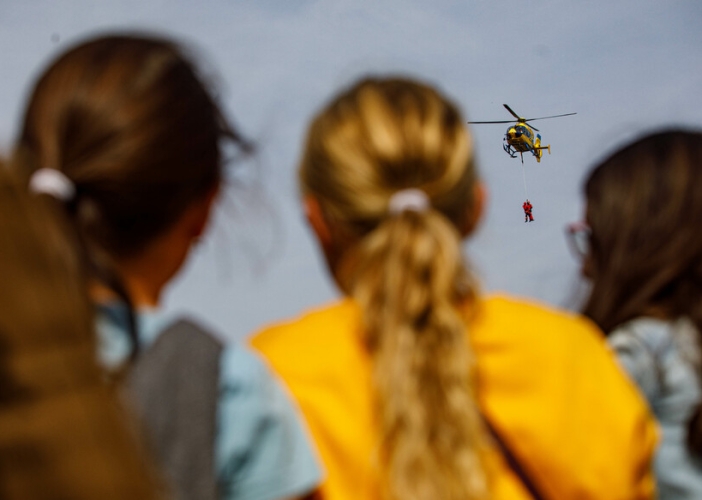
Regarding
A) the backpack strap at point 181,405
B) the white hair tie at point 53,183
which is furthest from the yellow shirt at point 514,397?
the white hair tie at point 53,183

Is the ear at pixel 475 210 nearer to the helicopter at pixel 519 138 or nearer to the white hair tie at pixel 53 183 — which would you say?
the white hair tie at pixel 53 183

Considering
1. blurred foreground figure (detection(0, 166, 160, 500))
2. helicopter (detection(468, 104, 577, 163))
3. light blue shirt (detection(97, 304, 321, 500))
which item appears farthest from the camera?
helicopter (detection(468, 104, 577, 163))

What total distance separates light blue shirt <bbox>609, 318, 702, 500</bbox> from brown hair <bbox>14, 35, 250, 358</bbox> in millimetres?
1617

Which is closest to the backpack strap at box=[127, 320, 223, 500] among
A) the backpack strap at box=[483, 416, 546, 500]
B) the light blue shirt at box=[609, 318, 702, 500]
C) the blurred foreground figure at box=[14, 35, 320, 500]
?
the blurred foreground figure at box=[14, 35, 320, 500]

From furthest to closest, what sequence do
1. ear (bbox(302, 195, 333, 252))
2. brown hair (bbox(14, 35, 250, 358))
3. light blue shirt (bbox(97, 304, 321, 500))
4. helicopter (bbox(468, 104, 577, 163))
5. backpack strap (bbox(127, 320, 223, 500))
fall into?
→ helicopter (bbox(468, 104, 577, 163))
ear (bbox(302, 195, 333, 252))
brown hair (bbox(14, 35, 250, 358))
light blue shirt (bbox(97, 304, 321, 500))
backpack strap (bbox(127, 320, 223, 500))

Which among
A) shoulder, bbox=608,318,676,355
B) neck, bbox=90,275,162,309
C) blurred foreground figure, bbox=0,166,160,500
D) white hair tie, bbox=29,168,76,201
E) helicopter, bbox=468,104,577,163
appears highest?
blurred foreground figure, bbox=0,166,160,500

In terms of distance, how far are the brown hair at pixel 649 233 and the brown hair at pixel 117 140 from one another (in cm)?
169

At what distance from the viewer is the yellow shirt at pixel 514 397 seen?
2350 mm

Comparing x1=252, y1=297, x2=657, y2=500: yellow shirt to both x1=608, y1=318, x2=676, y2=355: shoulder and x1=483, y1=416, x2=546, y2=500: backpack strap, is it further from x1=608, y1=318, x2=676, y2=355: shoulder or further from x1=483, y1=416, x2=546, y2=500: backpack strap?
x1=608, y1=318, x2=676, y2=355: shoulder

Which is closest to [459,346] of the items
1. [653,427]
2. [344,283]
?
[344,283]

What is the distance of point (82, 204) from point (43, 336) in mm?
1303

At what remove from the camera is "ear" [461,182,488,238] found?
2.65 metres

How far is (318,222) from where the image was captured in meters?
2.61

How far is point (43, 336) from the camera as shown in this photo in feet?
2.82
